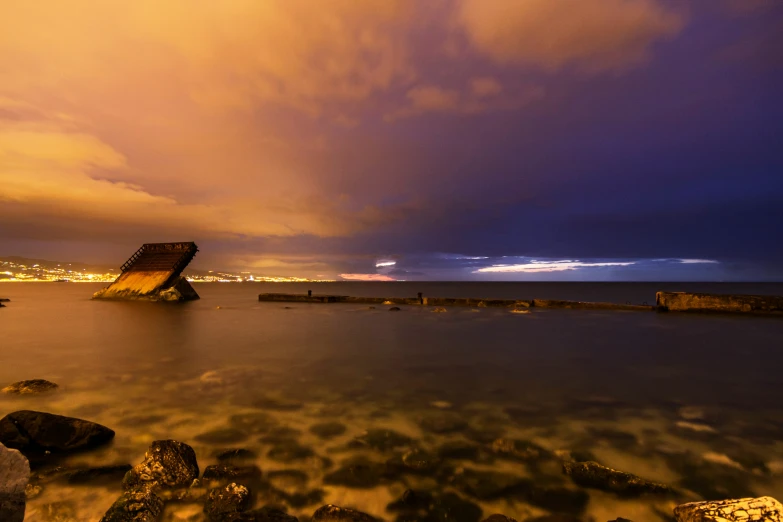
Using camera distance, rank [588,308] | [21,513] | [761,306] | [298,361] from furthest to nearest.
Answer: [588,308] < [761,306] < [298,361] < [21,513]

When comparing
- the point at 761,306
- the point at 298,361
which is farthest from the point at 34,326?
the point at 761,306

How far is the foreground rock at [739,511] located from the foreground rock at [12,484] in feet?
21.4

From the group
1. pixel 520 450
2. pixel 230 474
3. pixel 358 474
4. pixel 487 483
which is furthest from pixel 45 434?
pixel 520 450

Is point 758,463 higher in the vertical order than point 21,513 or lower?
lower

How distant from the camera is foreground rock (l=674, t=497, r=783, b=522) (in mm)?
3473

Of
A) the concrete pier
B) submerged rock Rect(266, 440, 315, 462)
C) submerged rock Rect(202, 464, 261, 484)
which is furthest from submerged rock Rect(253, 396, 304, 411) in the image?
the concrete pier

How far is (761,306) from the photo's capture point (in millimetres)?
23984

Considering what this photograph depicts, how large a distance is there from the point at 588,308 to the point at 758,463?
2607 cm

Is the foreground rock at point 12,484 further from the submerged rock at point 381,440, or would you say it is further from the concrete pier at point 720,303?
the concrete pier at point 720,303

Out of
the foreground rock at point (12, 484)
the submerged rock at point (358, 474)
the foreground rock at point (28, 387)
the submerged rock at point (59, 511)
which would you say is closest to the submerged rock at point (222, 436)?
the submerged rock at point (59, 511)

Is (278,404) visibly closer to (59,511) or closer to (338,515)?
(59,511)

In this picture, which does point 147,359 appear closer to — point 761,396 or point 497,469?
point 497,469

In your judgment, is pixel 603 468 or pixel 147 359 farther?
pixel 147 359

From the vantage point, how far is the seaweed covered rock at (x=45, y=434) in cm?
534
